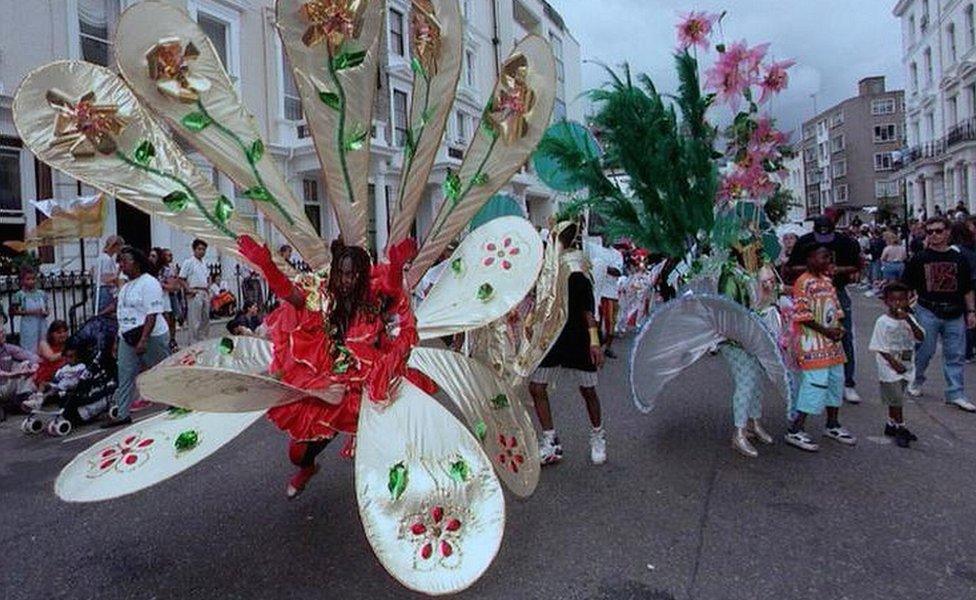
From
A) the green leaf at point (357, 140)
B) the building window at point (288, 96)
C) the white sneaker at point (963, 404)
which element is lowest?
the white sneaker at point (963, 404)

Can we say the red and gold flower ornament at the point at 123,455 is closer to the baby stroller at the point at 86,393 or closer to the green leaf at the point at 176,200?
the green leaf at the point at 176,200

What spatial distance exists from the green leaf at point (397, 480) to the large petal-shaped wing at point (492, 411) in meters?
0.75

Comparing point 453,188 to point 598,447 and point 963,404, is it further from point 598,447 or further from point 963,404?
point 963,404

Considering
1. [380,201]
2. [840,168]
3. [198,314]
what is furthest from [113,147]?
[840,168]

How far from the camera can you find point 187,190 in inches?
135

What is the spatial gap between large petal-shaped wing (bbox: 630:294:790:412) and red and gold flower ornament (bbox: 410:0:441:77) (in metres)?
2.21

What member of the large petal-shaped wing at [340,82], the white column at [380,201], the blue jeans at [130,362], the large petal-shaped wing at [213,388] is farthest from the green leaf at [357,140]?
the white column at [380,201]

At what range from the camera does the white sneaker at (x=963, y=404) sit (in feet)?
18.6

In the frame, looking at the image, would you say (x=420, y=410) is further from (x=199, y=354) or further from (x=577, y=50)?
(x=577, y=50)

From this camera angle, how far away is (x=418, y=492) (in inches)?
105

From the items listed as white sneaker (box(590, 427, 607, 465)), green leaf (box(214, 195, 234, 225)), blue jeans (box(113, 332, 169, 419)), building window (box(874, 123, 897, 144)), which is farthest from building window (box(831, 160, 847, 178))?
green leaf (box(214, 195, 234, 225))

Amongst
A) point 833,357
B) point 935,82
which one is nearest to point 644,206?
point 833,357

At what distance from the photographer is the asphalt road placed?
291 cm

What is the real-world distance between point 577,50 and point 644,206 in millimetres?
34163
